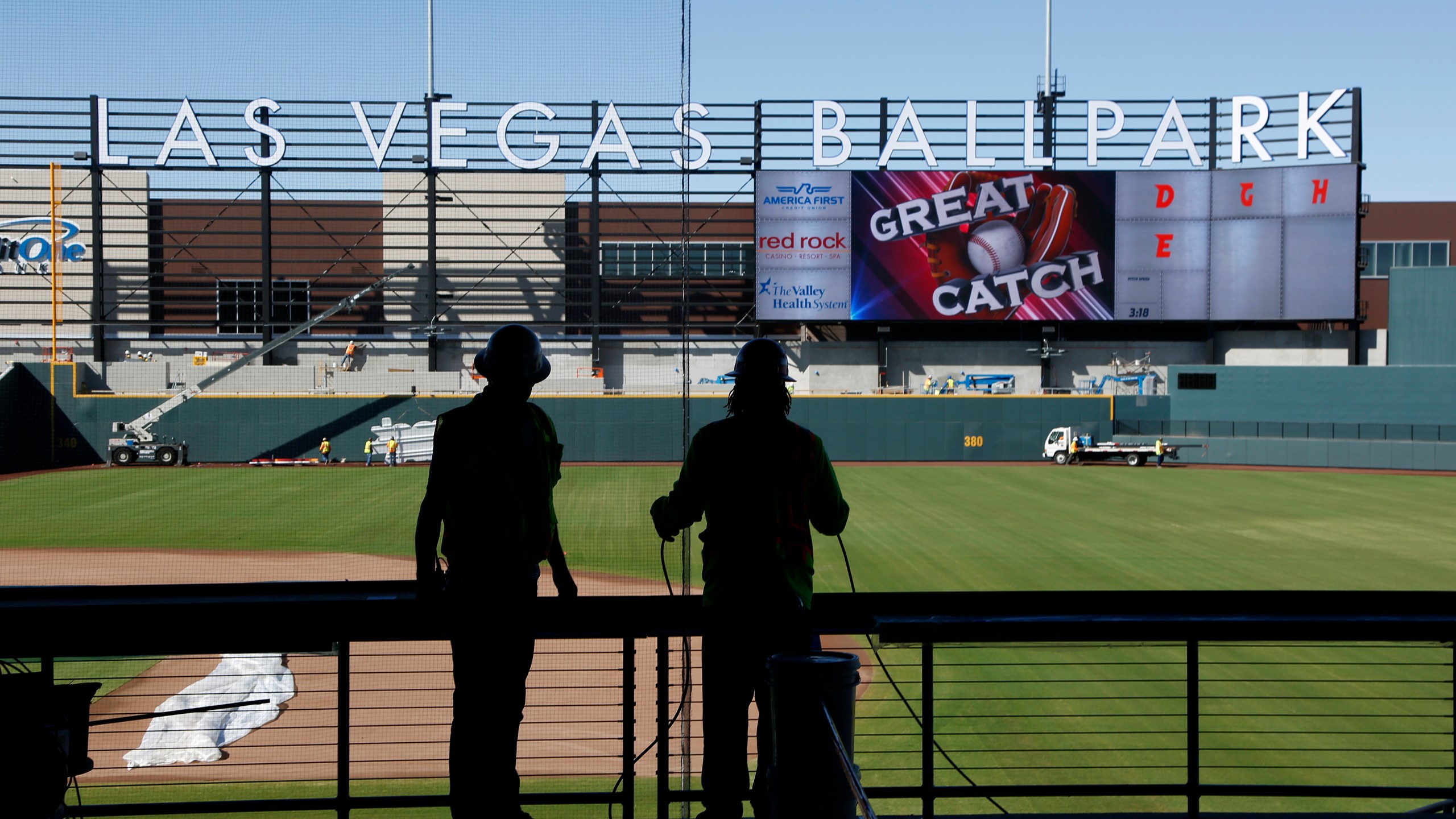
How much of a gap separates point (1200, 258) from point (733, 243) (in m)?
14.2

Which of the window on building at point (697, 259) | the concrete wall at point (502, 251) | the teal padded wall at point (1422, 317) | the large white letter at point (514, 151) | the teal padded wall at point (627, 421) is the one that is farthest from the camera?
the teal padded wall at point (1422, 317)

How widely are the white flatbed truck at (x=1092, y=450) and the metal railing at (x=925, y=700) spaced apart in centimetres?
1995

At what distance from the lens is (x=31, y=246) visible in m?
7.43

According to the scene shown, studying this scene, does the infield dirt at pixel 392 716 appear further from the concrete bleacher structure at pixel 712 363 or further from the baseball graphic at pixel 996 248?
the baseball graphic at pixel 996 248

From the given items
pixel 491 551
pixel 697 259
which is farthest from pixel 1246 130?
pixel 491 551

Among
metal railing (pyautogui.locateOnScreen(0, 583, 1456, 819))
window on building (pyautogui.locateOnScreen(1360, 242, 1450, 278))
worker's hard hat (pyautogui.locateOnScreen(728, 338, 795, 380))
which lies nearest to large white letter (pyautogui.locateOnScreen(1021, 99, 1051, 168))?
window on building (pyautogui.locateOnScreen(1360, 242, 1450, 278))

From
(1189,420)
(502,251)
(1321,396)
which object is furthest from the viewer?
(1189,420)

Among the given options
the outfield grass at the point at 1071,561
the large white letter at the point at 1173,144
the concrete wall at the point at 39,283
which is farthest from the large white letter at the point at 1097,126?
the concrete wall at the point at 39,283

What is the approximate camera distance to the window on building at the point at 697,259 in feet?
100

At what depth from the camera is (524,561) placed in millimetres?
2795

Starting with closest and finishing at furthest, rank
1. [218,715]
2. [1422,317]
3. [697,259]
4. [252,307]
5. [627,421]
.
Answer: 1. [218,715]
2. [252,307]
3. [627,421]
4. [1422,317]
5. [697,259]

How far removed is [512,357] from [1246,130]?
3539cm

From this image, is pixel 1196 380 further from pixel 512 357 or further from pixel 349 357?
Answer: pixel 512 357

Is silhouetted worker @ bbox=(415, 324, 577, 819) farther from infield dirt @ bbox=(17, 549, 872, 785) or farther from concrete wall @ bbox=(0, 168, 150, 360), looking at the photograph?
concrete wall @ bbox=(0, 168, 150, 360)
